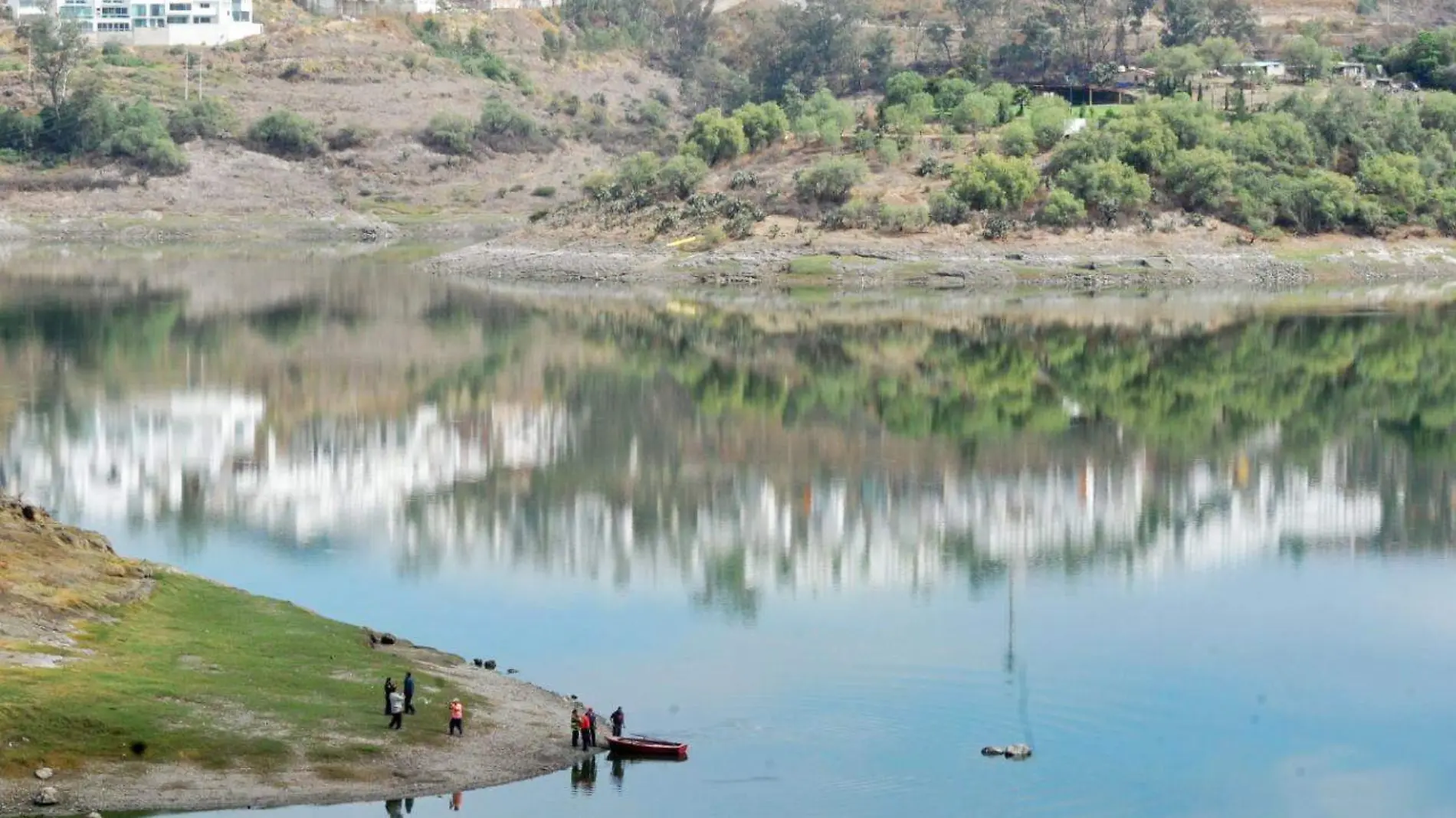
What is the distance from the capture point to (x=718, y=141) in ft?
454

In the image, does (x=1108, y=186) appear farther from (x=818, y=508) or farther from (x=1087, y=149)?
(x=818, y=508)

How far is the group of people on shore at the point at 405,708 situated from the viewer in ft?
126

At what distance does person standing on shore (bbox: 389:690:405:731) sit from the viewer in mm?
38469

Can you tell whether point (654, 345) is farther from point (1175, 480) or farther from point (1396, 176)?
point (1396, 176)

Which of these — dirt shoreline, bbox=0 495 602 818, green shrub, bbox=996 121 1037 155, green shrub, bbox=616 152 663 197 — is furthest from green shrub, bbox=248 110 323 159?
dirt shoreline, bbox=0 495 602 818

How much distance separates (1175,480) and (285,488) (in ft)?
84.3

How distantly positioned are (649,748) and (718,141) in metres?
102

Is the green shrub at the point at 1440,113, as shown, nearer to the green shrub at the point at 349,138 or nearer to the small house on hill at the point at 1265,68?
the small house on hill at the point at 1265,68

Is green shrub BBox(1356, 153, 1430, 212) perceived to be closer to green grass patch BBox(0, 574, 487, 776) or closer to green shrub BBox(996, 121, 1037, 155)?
green shrub BBox(996, 121, 1037, 155)

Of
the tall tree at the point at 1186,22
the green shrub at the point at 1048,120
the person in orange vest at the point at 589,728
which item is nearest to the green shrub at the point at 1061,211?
the green shrub at the point at 1048,120

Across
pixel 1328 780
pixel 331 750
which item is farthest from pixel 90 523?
pixel 1328 780

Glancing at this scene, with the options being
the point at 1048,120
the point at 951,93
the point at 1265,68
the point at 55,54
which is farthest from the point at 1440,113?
the point at 55,54

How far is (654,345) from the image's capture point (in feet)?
320

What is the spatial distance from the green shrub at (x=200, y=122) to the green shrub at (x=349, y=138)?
777cm
